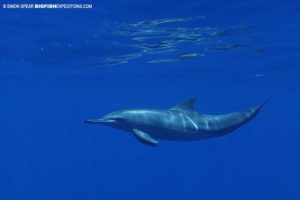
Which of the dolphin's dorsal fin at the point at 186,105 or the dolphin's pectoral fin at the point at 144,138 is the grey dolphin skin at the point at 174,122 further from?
the dolphin's dorsal fin at the point at 186,105

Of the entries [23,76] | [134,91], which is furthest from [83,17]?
[134,91]

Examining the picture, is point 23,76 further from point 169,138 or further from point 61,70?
point 169,138

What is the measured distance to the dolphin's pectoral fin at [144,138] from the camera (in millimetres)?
12479

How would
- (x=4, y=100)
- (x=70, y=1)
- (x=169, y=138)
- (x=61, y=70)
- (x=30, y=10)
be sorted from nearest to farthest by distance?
(x=169, y=138)
(x=70, y=1)
(x=30, y=10)
(x=61, y=70)
(x=4, y=100)

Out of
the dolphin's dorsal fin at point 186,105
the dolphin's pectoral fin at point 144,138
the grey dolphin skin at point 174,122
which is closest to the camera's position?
the dolphin's pectoral fin at point 144,138

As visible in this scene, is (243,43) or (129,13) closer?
(129,13)

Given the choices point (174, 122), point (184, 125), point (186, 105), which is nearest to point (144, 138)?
point (174, 122)

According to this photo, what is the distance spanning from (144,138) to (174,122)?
155 centimetres

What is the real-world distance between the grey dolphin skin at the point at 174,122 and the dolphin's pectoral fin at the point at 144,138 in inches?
4.5

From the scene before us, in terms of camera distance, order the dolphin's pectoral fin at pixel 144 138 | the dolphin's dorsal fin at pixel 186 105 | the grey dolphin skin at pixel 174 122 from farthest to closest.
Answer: the dolphin's dorsal fin at pixel 186 105
the grey dolphin skin at pixel 174 122
the dolphin's pectoral fin at pixel 144 138

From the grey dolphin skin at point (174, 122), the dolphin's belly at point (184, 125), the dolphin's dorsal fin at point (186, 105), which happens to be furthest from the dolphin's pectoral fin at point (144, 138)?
the dolphin's dorsal fin at point (186, 105)

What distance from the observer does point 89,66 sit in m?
33.1

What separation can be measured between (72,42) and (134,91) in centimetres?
2992

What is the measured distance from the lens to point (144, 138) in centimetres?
1266
